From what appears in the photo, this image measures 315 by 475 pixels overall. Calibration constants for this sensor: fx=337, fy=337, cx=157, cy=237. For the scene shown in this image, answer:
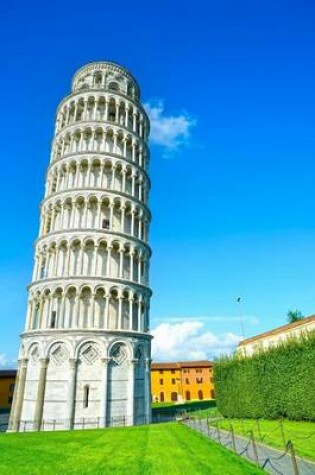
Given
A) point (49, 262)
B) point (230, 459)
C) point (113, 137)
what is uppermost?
point (113, 137)

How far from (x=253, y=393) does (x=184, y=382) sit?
56312mm

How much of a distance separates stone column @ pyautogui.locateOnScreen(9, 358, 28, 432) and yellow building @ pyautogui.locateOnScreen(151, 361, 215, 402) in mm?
53427

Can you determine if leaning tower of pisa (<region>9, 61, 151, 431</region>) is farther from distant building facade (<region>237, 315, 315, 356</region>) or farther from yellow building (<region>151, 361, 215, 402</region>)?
yellow building (<region>151, 361, 215, 402</region>)

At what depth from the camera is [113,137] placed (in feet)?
125

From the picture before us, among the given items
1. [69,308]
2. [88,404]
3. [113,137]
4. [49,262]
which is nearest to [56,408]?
[88,404]

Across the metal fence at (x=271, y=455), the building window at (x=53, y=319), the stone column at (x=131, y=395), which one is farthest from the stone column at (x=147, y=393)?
the metal fence at (x=271, y=455)

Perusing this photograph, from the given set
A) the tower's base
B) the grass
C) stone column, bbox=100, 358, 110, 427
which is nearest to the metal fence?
the grass

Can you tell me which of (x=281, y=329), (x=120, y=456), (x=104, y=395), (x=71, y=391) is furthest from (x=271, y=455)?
(x=281, y=329)

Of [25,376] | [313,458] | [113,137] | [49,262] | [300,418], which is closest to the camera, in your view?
[313,458]

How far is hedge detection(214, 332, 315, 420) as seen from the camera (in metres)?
21.1

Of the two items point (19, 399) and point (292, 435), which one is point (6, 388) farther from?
point (292, 435)

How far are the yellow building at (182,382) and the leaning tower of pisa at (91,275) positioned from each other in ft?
165

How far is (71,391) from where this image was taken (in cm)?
2706

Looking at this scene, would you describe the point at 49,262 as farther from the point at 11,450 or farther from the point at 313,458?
the point at 313,458
